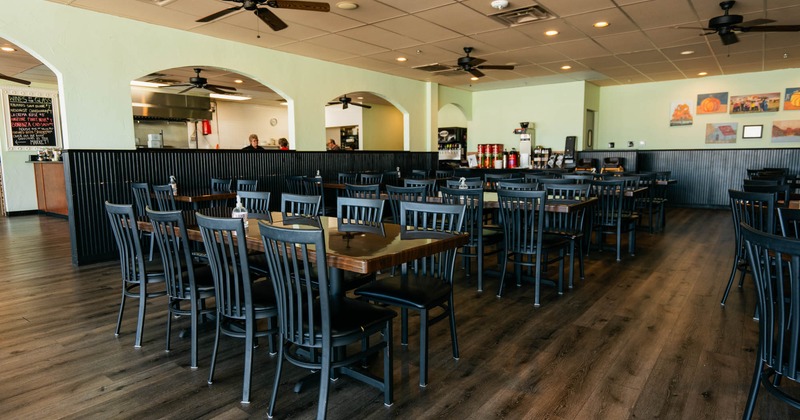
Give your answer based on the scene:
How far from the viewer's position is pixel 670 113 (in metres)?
10.8

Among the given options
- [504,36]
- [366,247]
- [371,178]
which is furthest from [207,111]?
[366,247]

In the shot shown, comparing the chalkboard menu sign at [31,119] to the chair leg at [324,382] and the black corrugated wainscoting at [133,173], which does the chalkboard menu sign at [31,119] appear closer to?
the black corrugated wainscoting at [133,173]

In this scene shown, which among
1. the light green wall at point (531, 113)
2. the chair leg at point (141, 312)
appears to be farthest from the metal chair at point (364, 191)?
the light green wall at point (531, 113)

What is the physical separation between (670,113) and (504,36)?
20.8ft

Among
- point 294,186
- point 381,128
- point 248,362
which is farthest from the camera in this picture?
point 381,128

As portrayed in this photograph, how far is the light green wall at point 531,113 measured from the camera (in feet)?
34.9

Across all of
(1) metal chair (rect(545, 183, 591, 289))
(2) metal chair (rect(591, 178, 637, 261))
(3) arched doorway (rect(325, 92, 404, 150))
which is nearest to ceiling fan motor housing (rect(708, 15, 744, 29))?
(2) metal chair (rect(591, 178, 637, 261))

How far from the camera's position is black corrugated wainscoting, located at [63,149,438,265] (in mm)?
5391

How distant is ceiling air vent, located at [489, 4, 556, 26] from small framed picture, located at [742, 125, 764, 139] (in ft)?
23.0

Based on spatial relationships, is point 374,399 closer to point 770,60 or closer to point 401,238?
point 401,238

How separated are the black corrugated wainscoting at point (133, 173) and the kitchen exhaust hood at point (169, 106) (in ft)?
17.7

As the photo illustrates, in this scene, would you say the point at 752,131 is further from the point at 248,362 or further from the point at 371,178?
the point at 248,362

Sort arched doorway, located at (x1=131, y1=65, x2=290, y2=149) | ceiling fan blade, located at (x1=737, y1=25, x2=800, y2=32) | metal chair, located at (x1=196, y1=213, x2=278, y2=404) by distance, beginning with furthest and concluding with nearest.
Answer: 1. arched doorway, located at (x1=131, y1=65, x2=290, y2=149)
2. ceiling fan blade, located at (x1=737, y1=25, x2=800, y2=32)
3. metal chair, located at (x1=196, y1=213, x2=278, y2=404)

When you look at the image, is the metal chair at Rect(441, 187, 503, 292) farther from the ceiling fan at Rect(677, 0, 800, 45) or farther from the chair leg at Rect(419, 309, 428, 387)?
the ceiling fan at Rect(677, 0, 800, 45)
